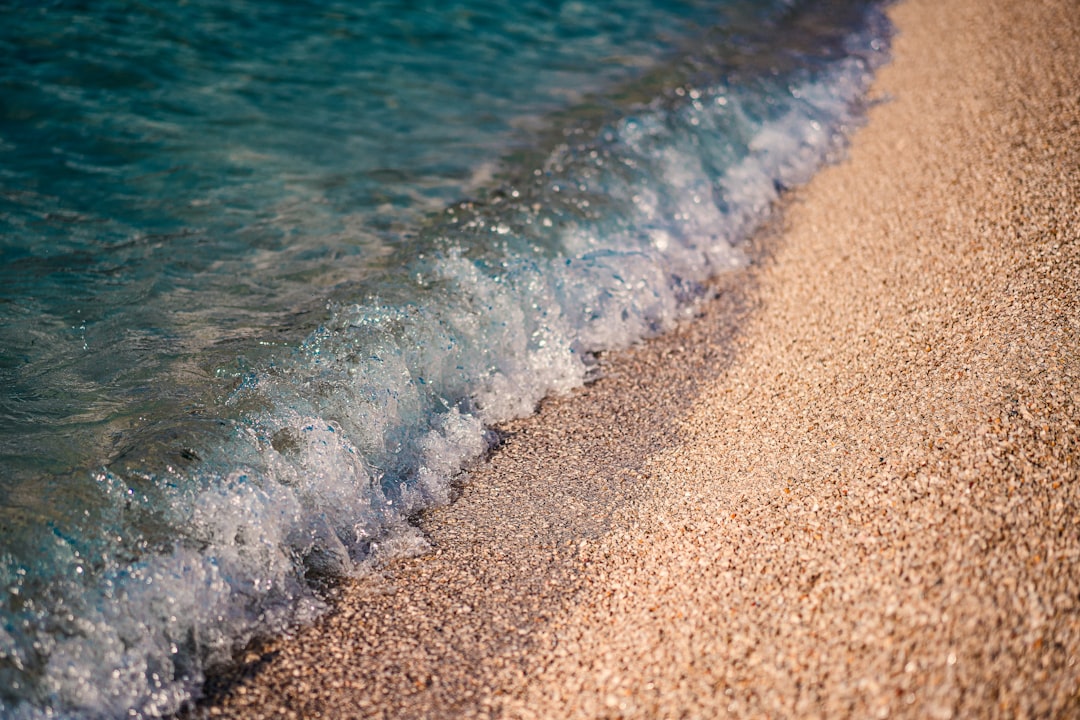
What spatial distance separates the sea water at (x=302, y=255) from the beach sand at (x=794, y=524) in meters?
0.25

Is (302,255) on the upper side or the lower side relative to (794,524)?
upper

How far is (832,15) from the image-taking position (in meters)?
7.88

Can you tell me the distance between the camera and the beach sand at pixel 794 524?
213cm

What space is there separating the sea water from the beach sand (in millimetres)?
252

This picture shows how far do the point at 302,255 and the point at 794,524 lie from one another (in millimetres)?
2888

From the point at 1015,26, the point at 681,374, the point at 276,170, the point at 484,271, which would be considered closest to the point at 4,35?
the point at 276,170

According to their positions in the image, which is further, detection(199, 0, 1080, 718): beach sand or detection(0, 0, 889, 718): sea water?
detection(0, 0, 889, 718): sea water

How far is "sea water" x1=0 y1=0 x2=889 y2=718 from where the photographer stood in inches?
101

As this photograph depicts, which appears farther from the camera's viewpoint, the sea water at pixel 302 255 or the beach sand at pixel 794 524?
the sea water at pixel 302 255

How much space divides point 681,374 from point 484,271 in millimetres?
1078

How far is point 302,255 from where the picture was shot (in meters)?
4.39

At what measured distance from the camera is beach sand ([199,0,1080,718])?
213 cm

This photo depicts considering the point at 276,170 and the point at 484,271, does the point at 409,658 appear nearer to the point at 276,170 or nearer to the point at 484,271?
the point at 484,271

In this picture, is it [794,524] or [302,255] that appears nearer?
[794,524]
